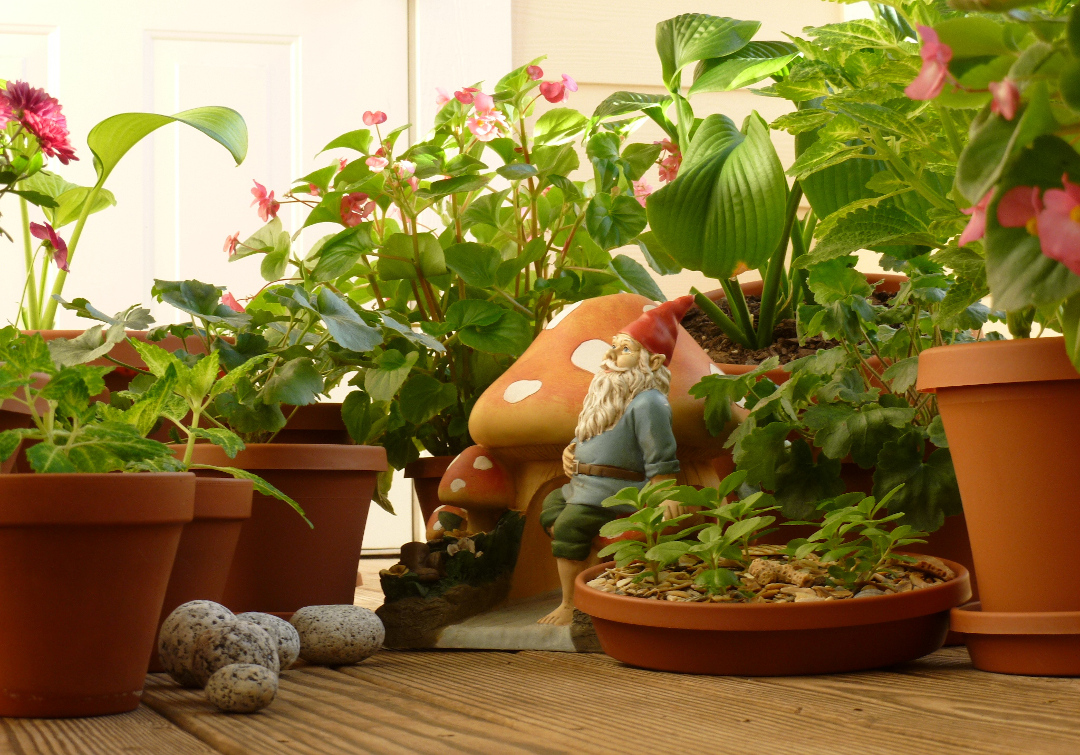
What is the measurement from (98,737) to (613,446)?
0.48 meters

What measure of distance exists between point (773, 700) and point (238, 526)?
0.47 m

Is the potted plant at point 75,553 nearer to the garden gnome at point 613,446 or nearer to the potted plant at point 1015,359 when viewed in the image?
the garden gnome at point 613,446

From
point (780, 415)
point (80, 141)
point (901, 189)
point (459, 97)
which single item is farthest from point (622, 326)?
point (80, 141)

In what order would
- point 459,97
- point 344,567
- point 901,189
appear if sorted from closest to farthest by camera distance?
point 901,189, point 344,567, point 459,97

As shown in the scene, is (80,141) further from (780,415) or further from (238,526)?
(780,415)

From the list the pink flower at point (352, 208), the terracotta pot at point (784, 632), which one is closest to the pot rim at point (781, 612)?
the terracotta pot at point (784, 632)

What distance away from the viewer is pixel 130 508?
25.9 inches

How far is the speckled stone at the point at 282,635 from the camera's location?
855mm

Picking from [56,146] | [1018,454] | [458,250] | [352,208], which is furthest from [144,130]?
[1018,454]

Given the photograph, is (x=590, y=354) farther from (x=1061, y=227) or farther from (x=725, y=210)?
(x=1061, y=227)

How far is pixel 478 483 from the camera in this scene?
107 centimetres

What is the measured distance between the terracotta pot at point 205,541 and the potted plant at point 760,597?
0.30 meters

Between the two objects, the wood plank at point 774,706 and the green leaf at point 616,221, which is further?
the green leaf at point 616,221

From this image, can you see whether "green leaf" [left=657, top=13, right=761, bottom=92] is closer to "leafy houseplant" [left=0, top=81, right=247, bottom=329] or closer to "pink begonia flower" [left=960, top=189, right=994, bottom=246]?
"leafy houseplant" [left=0, top=81, right=247, bottom=329]
